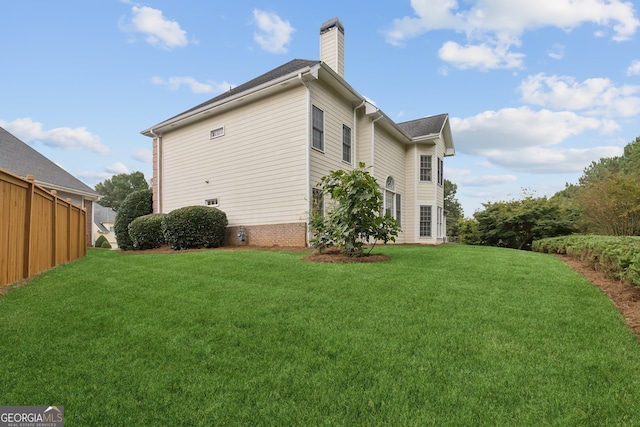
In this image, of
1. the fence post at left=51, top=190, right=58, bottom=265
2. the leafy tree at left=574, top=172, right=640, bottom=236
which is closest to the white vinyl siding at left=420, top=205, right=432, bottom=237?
the leafy tree at left=574, top=172, right=640, bottom=236

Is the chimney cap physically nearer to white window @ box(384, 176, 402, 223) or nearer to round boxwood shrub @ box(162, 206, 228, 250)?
white window @ box(384, 176, 402, 223)

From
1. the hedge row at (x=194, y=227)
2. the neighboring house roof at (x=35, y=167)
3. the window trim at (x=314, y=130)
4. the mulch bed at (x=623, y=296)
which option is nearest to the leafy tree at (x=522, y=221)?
the mulch bed at (x=623, y=296)

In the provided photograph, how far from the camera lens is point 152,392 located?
7.97 ft

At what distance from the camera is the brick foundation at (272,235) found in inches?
430

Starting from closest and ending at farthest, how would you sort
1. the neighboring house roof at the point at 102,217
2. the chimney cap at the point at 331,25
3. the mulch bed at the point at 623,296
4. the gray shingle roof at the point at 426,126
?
the mulch bed at the point at 623,296 → the chimney cap at the point at 331,25 → the gray shingle roof at the point at 426,126 → the neighboring house roof at the point at 102,217

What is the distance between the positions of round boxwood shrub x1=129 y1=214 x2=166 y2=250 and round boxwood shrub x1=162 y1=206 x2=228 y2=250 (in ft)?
5.15

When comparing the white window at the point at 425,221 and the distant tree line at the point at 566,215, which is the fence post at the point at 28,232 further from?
the distant tree line at the point at 566,215

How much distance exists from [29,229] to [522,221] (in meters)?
17.5

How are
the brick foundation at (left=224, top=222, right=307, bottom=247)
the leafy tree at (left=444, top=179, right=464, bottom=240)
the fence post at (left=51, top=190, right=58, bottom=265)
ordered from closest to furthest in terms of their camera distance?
1. the fence post at (left=51, top=190, right=58, bottom=265)
2. the brick foundation at (left=224, top=222, right=307, bottom=247)
3. the leafy tree at (left=444, top=179, right=464, bottom=240)

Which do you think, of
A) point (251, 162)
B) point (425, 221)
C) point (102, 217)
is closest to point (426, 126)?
point (425, 221)

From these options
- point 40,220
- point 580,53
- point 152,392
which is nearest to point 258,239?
point 40,220

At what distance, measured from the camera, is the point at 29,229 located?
5.76m

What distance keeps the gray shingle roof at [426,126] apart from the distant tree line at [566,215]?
15.6 feet

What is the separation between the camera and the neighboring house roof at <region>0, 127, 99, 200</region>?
54.3ft
